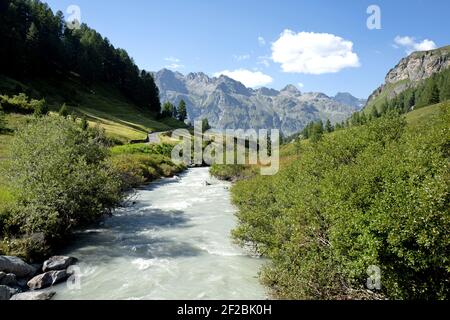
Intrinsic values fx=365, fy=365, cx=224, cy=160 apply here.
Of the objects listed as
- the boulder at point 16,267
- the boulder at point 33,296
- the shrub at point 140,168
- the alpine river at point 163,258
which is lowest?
the alpine river at point 163,258

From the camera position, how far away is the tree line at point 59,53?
101688 millimetres

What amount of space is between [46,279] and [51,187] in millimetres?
6891

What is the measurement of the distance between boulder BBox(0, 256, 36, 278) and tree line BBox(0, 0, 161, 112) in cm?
9503

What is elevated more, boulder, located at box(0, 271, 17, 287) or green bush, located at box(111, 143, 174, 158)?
green bush, located at box(111, 143, 174, 158)

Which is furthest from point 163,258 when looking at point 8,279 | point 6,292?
point 6,292

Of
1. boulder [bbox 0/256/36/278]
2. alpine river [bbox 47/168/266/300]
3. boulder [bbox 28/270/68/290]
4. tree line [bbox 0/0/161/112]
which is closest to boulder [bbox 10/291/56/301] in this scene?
alpine river [bbox 47/168/266/300]

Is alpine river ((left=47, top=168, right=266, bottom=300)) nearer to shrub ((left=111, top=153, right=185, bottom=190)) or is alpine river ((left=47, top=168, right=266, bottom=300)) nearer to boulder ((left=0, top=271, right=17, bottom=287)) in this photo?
boulder ((left=0, top=271, right=17, bottom=287))

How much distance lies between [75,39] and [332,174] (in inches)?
5628

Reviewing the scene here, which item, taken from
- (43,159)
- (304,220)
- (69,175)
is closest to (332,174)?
(304,220)

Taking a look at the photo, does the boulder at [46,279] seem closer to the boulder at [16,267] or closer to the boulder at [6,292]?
the boulder at [16,267]

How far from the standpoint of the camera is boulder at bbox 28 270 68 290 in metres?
17.8

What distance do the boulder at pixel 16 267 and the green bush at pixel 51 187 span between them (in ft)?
9.45

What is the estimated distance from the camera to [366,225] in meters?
13.9

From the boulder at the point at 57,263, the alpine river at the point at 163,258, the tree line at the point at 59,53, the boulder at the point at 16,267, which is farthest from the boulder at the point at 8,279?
the tree line at the point at 59,53
